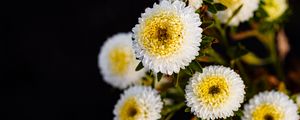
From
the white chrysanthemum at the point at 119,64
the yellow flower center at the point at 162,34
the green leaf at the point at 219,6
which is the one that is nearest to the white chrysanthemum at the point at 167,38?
the yellow flower center at the point at 162,34

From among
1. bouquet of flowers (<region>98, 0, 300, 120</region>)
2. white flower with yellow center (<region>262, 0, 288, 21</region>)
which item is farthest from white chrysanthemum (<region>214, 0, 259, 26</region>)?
white flower with yellow center (<region>262, 0, 288, 21</region>)

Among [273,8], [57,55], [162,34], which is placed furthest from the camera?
[57,55]

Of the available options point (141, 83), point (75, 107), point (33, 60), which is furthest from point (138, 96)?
point (33, 60)

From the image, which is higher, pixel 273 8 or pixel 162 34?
pixel 273 8

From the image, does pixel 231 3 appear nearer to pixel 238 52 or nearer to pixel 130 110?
pixel 238 52

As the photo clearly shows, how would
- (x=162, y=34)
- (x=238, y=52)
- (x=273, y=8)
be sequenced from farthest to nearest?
(x=273, y=8) → (x=238, y=52) → (x=162, y=34)

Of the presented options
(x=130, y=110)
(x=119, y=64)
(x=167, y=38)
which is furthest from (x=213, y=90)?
(x=119, y=64)
